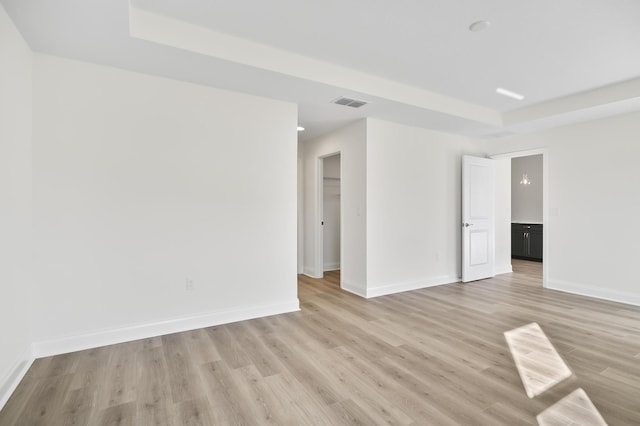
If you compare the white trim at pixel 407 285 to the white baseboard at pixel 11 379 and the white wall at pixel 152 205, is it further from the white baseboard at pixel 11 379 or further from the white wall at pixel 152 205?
the white baseboard at pixel 11 379

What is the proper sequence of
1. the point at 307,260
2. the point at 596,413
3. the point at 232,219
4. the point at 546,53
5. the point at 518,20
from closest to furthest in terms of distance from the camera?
the point at 596,413
the point at 518,20
the point at 546,53
the point at 232,219
the point at 307,260

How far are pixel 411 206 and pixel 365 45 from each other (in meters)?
2.72

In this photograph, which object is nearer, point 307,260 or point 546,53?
point 546,53

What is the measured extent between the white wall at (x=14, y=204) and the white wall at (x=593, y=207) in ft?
21.2

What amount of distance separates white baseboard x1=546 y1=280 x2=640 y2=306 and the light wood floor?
629 millimetres

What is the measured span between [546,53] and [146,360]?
179 inches

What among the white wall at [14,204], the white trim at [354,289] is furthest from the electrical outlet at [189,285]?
the white trim at [354,289]

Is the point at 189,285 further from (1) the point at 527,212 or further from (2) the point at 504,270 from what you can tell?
(1) the point at 527,212

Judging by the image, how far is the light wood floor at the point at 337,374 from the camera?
6.41 feet

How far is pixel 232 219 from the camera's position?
3602 millimetres

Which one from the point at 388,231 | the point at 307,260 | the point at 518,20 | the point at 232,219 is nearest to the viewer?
the point at 518,20

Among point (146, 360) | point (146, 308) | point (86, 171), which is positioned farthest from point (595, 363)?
point (86, 171)

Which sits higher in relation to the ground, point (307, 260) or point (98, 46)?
point (98, 46)

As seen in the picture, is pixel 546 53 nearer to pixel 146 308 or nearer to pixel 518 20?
Result: pixel 518 20
